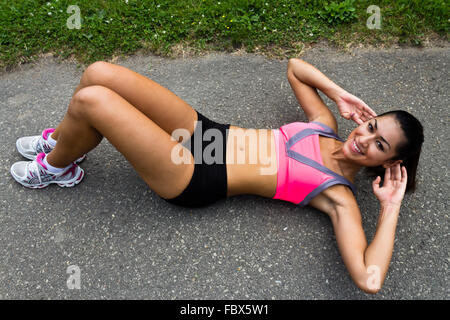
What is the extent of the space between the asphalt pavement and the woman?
0.30 m

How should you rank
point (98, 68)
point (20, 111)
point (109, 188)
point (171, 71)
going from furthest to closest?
point (171, 71), point (20, 111), point (109, 188), point (98, 68)

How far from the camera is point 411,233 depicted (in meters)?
2.70

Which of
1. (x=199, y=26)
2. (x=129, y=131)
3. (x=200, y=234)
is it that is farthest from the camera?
(x=199, y=26)

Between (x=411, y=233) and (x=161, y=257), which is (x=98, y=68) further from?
(x=411, y=233)

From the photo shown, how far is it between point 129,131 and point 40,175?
3.67 ft

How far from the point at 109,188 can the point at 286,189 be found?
1.55m

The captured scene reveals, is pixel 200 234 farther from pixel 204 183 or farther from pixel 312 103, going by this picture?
pixel 312 103

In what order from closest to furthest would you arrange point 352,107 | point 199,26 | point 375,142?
1. point 375,142
2. point 352,107
3. point 199,26

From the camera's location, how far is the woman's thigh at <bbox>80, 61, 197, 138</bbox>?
2.38 meters

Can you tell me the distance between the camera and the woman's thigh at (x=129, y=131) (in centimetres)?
213

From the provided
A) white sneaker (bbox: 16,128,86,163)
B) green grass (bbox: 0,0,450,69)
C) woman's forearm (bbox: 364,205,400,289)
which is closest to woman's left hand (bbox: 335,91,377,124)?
woman's forearm (bbox: 364,205,400,289)

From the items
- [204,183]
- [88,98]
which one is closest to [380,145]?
[204,183]

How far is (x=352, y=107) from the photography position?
9.32 ft

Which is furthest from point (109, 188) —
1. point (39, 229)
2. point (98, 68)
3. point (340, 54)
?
point (340, 54)
